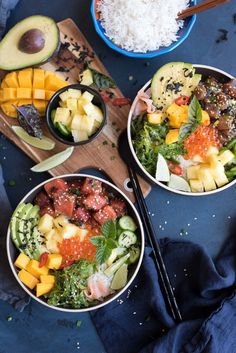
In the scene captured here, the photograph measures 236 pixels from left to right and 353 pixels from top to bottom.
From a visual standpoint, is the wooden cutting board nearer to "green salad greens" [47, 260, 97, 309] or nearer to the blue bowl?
the blue bowl

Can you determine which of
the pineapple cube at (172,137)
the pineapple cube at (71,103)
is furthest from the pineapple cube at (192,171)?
the pineapple cube at (71,103)

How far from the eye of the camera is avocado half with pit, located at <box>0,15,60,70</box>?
2.48m

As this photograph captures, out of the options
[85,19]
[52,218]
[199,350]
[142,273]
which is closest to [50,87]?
[85,19]

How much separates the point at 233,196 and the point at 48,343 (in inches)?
46.1

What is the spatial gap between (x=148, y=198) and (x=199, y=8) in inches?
36.7

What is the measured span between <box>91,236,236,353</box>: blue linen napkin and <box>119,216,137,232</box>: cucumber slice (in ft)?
0.51

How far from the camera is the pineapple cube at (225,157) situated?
2.54m

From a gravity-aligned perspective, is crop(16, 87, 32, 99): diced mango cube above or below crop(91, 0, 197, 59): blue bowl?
below

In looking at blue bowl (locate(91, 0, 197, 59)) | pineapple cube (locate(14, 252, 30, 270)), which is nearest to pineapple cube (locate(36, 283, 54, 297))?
pineapple cube (locate(14, 252, 30, 270))

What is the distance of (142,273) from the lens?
2.64 m

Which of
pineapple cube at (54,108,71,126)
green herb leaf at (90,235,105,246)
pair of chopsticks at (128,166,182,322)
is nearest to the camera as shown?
green herb leaf at (90,235,105,246)

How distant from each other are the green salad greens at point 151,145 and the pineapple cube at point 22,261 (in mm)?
681

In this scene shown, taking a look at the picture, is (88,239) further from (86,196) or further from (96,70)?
(96,70)

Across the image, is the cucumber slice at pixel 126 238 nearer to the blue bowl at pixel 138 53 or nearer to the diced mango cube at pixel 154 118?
the diced mango cube at pixel 154 118
